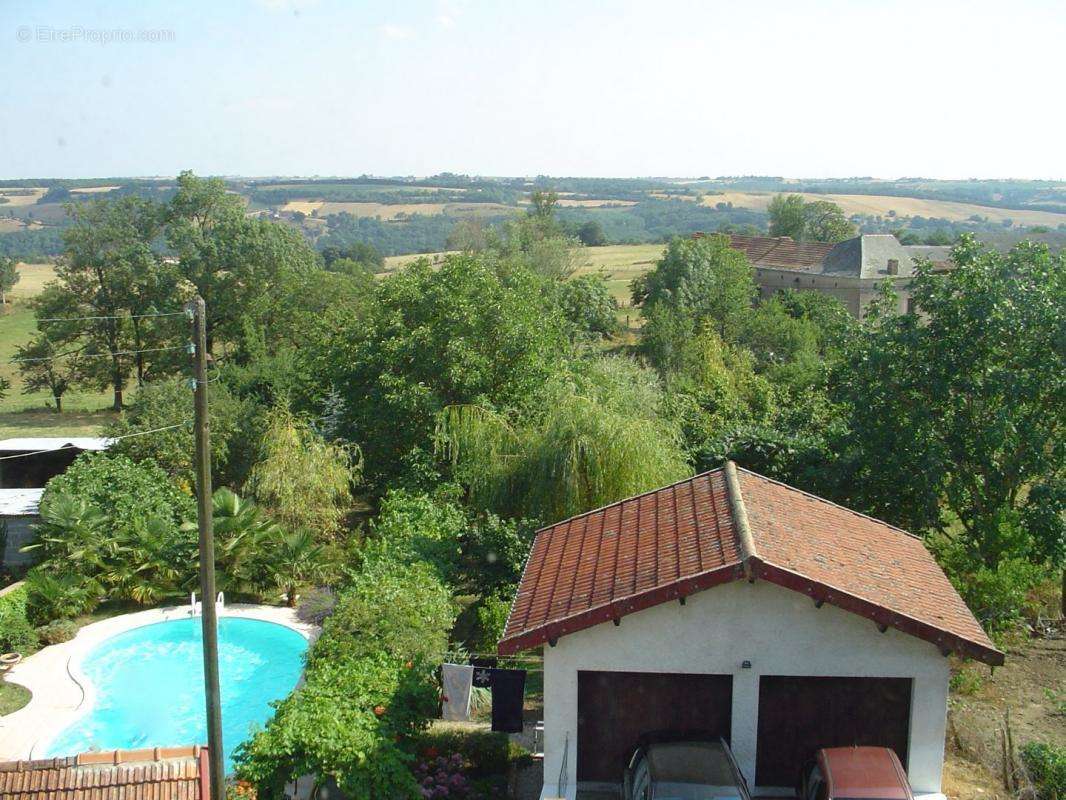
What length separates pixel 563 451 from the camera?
19.2m

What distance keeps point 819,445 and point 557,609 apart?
1243 centimetres

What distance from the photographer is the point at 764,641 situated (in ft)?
35.5

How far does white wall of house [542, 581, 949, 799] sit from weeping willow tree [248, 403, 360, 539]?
1225 cm

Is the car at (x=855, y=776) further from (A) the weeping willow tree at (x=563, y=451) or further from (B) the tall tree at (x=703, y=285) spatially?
(B) the tall tree at (x=703, y=285)

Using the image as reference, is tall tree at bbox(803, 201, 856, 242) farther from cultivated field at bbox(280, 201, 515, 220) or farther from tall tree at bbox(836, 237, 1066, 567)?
tall tree at bbox(836, 237, 1066, 567)

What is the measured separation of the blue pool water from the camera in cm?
1661

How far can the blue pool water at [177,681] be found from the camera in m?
16.6

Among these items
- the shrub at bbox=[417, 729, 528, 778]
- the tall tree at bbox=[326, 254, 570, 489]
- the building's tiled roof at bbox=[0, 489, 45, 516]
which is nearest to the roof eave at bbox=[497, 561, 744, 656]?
the shrub at bbox=[417, 729, 528, 778]

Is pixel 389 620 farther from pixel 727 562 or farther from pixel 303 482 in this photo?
pixel 303 482

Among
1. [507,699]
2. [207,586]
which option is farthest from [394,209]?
[207,586]

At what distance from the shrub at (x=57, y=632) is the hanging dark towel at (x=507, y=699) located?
10.7m

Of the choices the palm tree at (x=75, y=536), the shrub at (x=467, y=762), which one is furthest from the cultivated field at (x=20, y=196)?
the shrub at (x=467, y=762)

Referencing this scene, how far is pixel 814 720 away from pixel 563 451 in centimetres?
892

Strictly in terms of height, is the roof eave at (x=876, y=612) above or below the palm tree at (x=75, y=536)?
above
